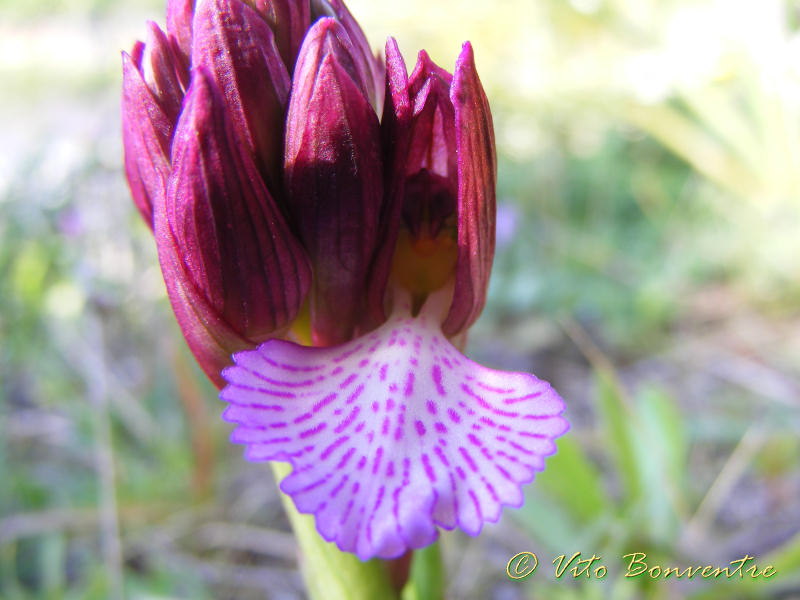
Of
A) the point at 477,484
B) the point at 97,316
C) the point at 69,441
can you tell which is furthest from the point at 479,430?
the point at 69,441

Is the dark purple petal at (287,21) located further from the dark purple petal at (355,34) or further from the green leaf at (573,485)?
the green leaf at (573,485)

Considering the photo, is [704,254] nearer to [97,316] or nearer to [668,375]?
[668,375]

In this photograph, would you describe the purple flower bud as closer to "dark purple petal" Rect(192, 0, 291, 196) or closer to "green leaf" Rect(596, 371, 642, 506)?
"dark purple petal" Rect(192, 0, 291, 196)

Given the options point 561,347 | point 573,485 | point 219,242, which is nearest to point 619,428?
point 573,485

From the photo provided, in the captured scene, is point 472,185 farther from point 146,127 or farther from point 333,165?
point 146,127

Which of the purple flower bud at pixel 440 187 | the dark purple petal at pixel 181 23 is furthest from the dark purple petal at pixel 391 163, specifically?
the dark purple petal at pixel 181 23

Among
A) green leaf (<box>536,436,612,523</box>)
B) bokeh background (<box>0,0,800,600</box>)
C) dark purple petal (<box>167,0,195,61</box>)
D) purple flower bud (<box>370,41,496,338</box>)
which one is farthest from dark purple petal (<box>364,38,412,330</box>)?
green leaf (<box>536,436,612,523</box>)

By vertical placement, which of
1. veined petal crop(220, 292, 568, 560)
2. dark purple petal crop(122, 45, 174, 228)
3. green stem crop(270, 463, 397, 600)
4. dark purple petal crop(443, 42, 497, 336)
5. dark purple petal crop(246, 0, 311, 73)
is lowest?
green stem crop(270, 463, 397, 600)
